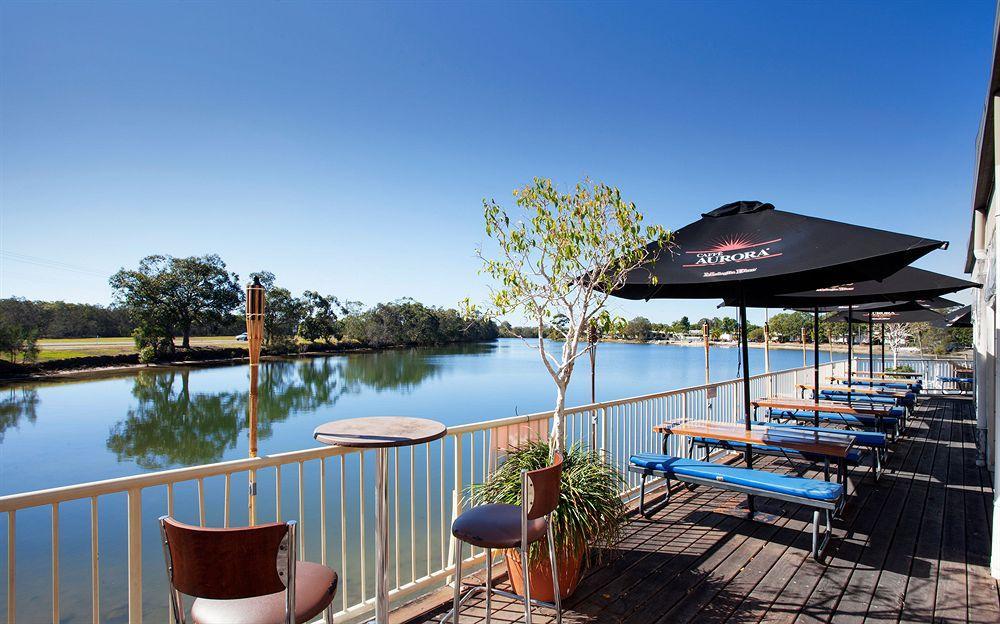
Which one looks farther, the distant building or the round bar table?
the distant building

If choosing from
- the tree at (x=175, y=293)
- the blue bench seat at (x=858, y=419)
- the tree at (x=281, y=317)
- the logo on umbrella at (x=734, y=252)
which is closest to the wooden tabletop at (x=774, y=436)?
the logo on umbrella at (x=734, y=252)

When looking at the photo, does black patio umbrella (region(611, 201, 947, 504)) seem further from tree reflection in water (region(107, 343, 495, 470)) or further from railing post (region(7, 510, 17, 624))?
tree reflection in water (region(107, 343, 495, 470))

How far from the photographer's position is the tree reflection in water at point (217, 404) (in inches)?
797

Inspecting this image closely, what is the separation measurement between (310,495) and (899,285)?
12.0m

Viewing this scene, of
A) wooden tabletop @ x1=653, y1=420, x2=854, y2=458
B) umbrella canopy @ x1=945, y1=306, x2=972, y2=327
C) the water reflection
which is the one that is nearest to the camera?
wooden tabletop @ x1=653, y1=420, x2=854, y2=458

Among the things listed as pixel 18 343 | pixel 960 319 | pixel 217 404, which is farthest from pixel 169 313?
pixel 960 319

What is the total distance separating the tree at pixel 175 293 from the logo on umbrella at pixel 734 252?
1883 inches

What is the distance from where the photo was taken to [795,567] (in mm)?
3182

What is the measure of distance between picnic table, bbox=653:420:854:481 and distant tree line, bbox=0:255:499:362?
1265 inches

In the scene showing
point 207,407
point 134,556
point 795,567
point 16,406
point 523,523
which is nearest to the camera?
point 134,556

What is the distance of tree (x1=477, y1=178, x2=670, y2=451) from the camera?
10.8 ft

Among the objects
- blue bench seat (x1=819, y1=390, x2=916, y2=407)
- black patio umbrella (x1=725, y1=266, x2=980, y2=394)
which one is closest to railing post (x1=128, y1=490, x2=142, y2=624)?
black patio umbrella (x1=725, y1=266, x2=980, y2=394)

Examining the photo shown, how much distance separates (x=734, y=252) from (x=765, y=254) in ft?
0.79

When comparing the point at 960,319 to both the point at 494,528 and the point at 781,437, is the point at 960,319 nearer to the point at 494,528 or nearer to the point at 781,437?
the point at 781,437
